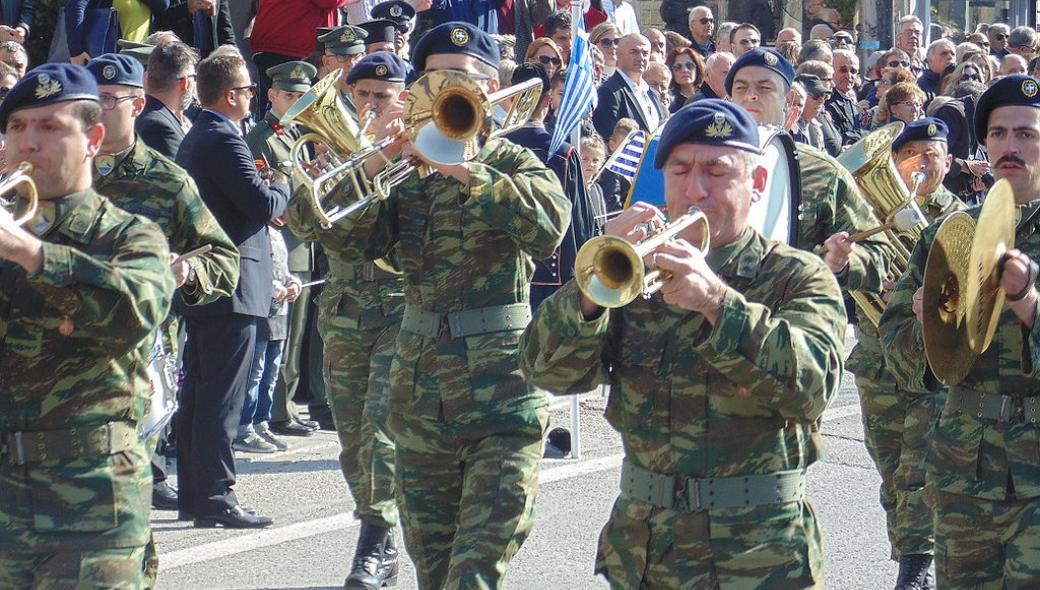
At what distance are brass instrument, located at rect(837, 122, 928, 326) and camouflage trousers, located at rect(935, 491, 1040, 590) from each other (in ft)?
5.93

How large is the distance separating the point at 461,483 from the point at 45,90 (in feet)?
6.63

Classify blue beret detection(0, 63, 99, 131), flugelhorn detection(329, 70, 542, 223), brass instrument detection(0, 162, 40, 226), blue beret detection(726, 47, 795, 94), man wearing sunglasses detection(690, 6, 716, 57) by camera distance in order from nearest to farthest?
brass instrument detection(0, 162, 40, 226)
blue beret detection(0, 63, 99, 131)
flugelhorn detection(329, 70, 542, 223)
blue beret detection(726, 47, 795, 94)
man wearing sunglasses detection(690, 6, 716, 57)

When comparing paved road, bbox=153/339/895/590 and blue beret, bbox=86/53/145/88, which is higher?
blue beret, bbox=86/53/145/88

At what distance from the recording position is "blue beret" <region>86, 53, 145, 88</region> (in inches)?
263

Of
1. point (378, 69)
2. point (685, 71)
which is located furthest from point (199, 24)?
point (378, 69)

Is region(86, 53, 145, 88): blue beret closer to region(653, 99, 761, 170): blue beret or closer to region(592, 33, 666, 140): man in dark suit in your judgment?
region(653, 99, 761, 170): blue beret

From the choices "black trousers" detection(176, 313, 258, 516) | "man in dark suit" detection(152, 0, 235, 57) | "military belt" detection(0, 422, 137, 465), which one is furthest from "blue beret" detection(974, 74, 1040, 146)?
"man in dark suit" detection(152, 0, 235, 57)

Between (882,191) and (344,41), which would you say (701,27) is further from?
(882,191)

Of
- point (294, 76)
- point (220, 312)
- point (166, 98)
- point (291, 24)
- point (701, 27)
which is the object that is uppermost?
point (701, 27)

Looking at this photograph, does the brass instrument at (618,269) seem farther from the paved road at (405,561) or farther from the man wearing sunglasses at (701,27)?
the man wearing sunglasses at (701,27)

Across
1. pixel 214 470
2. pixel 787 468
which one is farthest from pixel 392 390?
pixel 214 470

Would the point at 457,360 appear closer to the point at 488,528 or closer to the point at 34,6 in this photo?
the point at 488,528

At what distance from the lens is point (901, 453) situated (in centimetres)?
722

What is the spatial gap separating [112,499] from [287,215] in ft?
5.93
